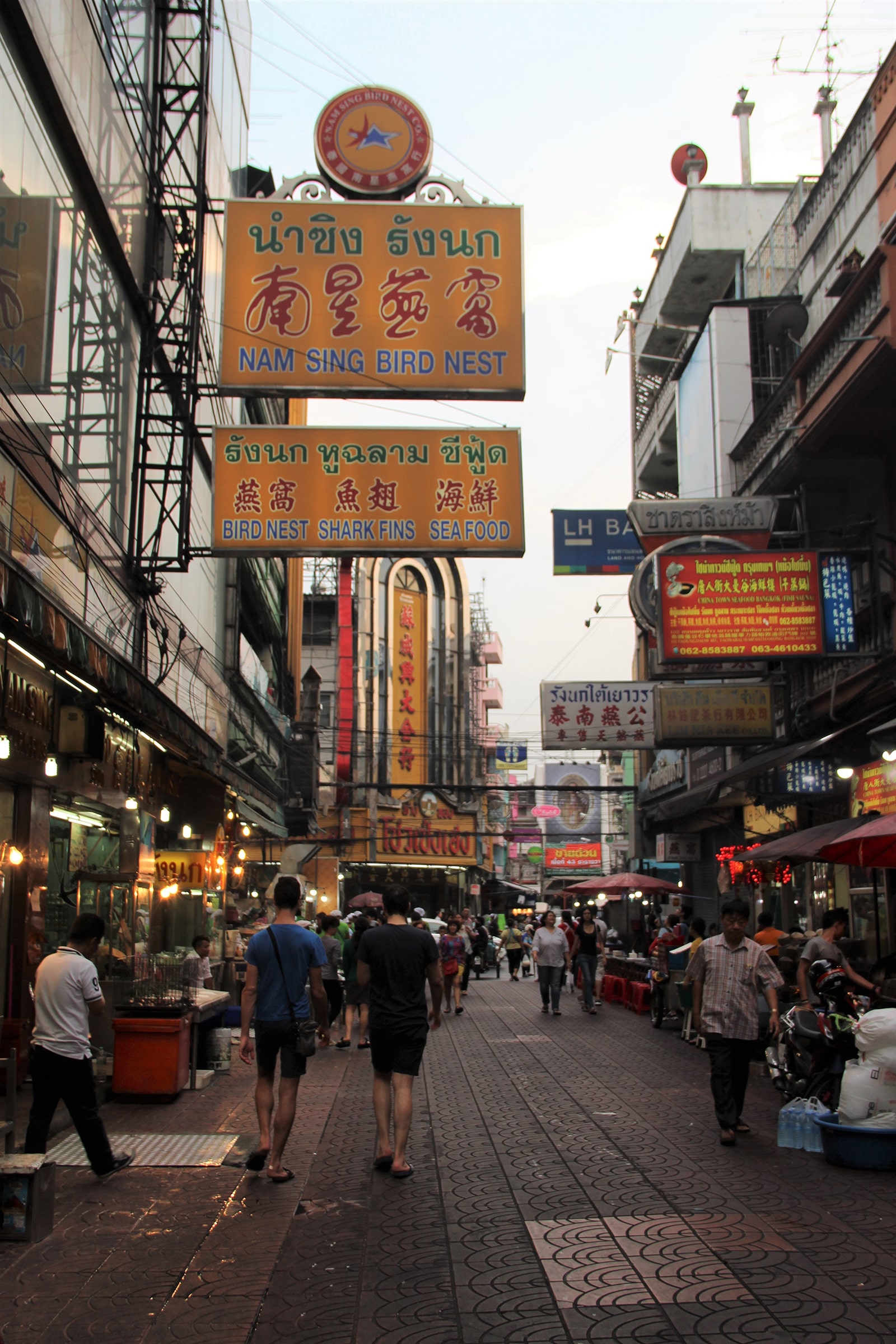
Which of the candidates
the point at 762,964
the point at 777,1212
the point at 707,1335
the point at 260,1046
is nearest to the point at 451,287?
the point at 762,964

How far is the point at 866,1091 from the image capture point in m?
7.61

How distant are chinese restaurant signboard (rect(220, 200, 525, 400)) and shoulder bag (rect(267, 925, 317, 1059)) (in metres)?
8.14

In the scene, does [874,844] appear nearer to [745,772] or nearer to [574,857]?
[745,772]

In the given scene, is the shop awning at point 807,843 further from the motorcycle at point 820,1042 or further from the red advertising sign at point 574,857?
the red advertising sign at point 574,857

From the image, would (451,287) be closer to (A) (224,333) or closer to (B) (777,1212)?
(A) (224,333)

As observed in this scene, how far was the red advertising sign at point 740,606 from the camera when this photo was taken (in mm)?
16375

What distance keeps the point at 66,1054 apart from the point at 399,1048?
1949 mm

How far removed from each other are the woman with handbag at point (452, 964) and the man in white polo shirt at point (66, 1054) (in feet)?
41.1

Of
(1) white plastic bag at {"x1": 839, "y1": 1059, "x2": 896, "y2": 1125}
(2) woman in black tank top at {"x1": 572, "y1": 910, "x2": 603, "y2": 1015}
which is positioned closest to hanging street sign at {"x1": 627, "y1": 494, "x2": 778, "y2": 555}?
(2) woman in black tank top at {"x1": 572, "y1": 910, "x2": 603, "y2": 1015}

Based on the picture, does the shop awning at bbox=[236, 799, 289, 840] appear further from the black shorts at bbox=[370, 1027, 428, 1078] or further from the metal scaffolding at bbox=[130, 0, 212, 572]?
the black shorts at bbox=[370, 1027, 428, 1078]

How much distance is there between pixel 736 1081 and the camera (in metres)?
8.55

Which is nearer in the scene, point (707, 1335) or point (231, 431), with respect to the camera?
point (707, 1335)

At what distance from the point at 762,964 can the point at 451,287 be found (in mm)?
9030

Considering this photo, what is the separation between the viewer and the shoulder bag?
7.27 meters
